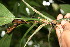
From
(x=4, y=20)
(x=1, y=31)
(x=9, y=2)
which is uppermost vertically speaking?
(x=4, y=20)

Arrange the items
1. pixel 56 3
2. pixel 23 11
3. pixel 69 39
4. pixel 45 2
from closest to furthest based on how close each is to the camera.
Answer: pixel 69 39 < pixel 23 11 < pixel 45 2 < pixel 56 3

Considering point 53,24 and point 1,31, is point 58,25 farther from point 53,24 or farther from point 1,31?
point 1,31

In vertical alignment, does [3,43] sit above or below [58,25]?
below

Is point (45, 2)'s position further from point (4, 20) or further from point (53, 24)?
point (4, 20)

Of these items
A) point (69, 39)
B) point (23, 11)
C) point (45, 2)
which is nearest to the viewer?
point (69, 39)

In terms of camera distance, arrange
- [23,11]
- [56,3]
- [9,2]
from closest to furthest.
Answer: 1. [23,11]
2. [56,3]
3. [9,2]

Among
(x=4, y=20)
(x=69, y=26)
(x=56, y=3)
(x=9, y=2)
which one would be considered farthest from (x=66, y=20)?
(x=9, y=2)

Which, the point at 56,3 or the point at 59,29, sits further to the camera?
the point at 56,3

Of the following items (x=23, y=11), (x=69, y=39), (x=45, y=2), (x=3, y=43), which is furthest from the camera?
(x=45, y=2)

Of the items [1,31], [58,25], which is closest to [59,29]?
[58,25]
